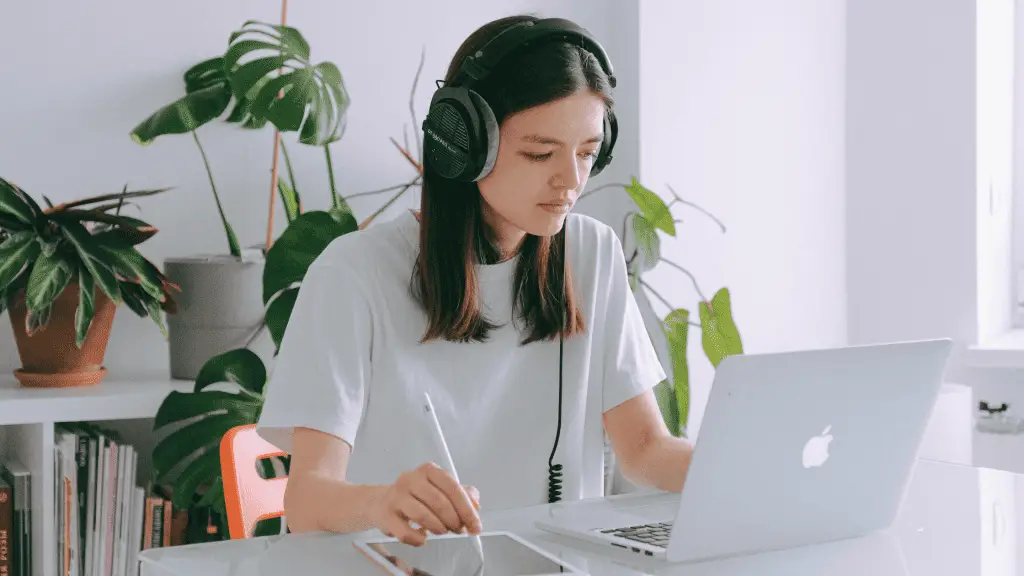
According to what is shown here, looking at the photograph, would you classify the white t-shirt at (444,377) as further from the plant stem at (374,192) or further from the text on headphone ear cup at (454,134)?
the plant stem at (374,192)

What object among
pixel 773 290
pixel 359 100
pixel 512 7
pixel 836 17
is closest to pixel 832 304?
pixel 773 290

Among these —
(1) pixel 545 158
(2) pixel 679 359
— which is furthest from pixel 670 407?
(1) pixel 545 158

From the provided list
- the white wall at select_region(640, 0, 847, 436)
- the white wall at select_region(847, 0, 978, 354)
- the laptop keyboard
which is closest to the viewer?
the laptop keyboard

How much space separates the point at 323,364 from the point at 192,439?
798 mm

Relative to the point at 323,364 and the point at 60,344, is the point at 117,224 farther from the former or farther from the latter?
the point at 323,364

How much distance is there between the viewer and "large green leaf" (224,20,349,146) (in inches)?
75.7

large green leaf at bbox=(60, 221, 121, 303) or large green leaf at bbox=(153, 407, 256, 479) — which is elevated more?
large green leaf at bbox=(60, 221, 121, 303)

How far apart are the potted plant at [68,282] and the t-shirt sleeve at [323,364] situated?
74 centimetres

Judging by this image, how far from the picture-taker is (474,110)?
1.24 meters

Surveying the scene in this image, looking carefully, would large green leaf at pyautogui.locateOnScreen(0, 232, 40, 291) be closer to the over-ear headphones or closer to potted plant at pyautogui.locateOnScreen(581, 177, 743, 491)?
the over-ear headphones

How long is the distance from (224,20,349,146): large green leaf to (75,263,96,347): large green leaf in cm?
41

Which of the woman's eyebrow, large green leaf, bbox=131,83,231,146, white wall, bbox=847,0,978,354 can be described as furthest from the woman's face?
white wall, bbox=847,0,978,354

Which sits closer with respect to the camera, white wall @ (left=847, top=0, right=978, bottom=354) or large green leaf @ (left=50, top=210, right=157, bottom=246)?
large green leaf @ (left=50, top=210, right=157, bottom=246)

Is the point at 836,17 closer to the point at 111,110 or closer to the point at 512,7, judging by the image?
the point at 512,7
